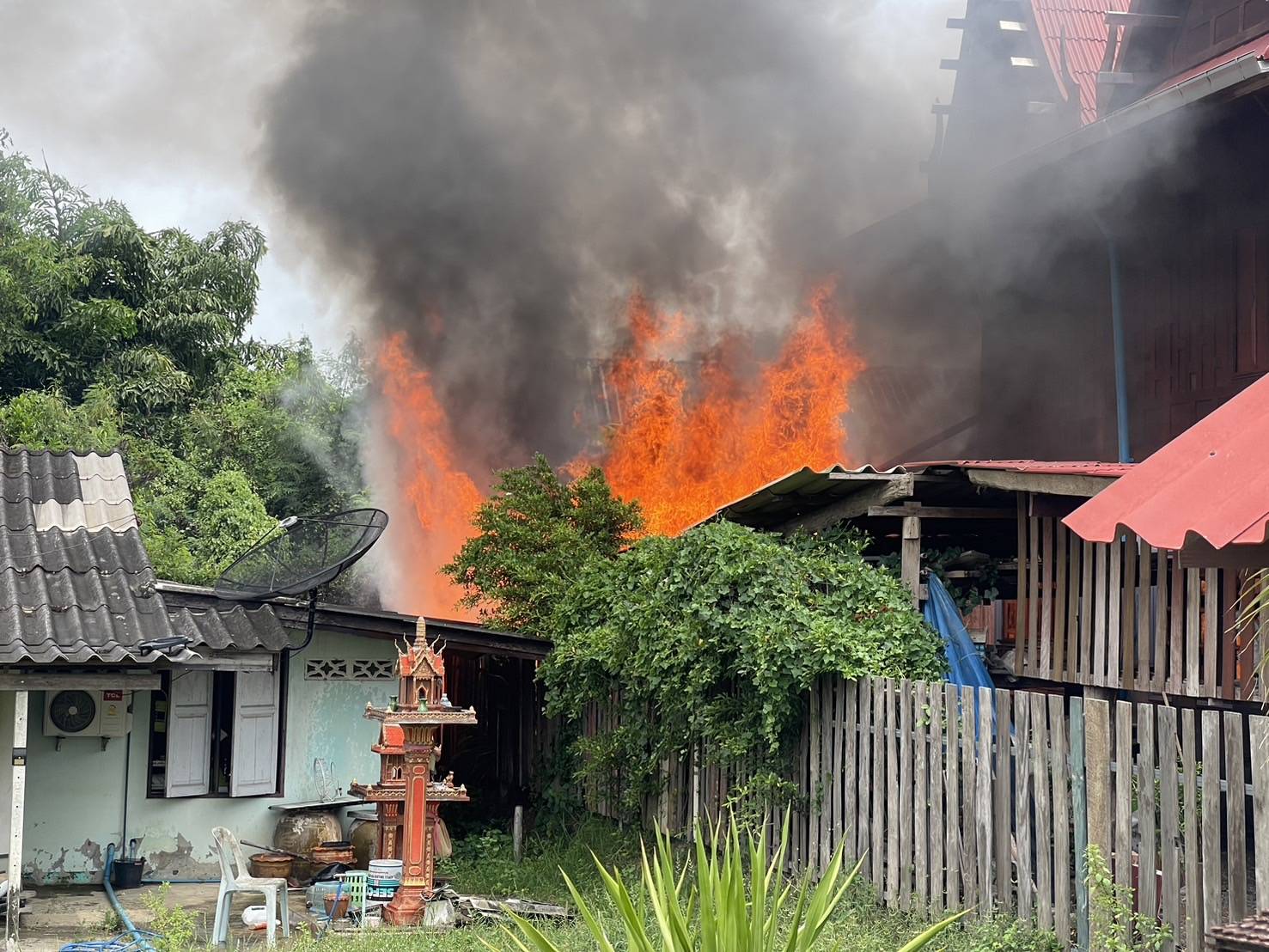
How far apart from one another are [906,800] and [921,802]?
157 millimetres

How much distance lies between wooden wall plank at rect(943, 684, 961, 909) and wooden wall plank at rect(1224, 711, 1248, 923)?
2079 mm

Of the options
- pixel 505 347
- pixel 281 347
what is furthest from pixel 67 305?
pixel 505 347

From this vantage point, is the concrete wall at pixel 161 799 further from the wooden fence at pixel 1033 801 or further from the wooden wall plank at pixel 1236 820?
the wooden wall plank at pixel 1236 820

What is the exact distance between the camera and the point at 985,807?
23.6 feet

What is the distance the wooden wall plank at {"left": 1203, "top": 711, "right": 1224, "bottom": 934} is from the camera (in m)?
5.49

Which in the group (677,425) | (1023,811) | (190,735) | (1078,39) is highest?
(1078,39)

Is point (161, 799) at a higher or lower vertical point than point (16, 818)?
lower

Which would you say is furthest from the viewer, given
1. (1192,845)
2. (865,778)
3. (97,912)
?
(97,912)

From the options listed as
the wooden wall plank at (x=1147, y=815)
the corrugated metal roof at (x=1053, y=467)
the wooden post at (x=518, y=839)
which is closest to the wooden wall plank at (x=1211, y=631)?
the corrugated metal roof at (x=1053, y=467)

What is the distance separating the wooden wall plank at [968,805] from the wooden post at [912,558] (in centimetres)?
210

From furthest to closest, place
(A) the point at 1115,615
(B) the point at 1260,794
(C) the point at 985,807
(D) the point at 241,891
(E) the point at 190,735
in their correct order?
(E) the point at 190,735 → (D) the point at 241,891 → (A) the point at 1115,615 → (C) the point at 985,807 → (B) the point at 1260,794

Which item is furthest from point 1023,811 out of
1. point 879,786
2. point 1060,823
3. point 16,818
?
point 16,818

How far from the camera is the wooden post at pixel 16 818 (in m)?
9.03

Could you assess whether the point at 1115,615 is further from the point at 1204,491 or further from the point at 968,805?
the point at 1204,491
